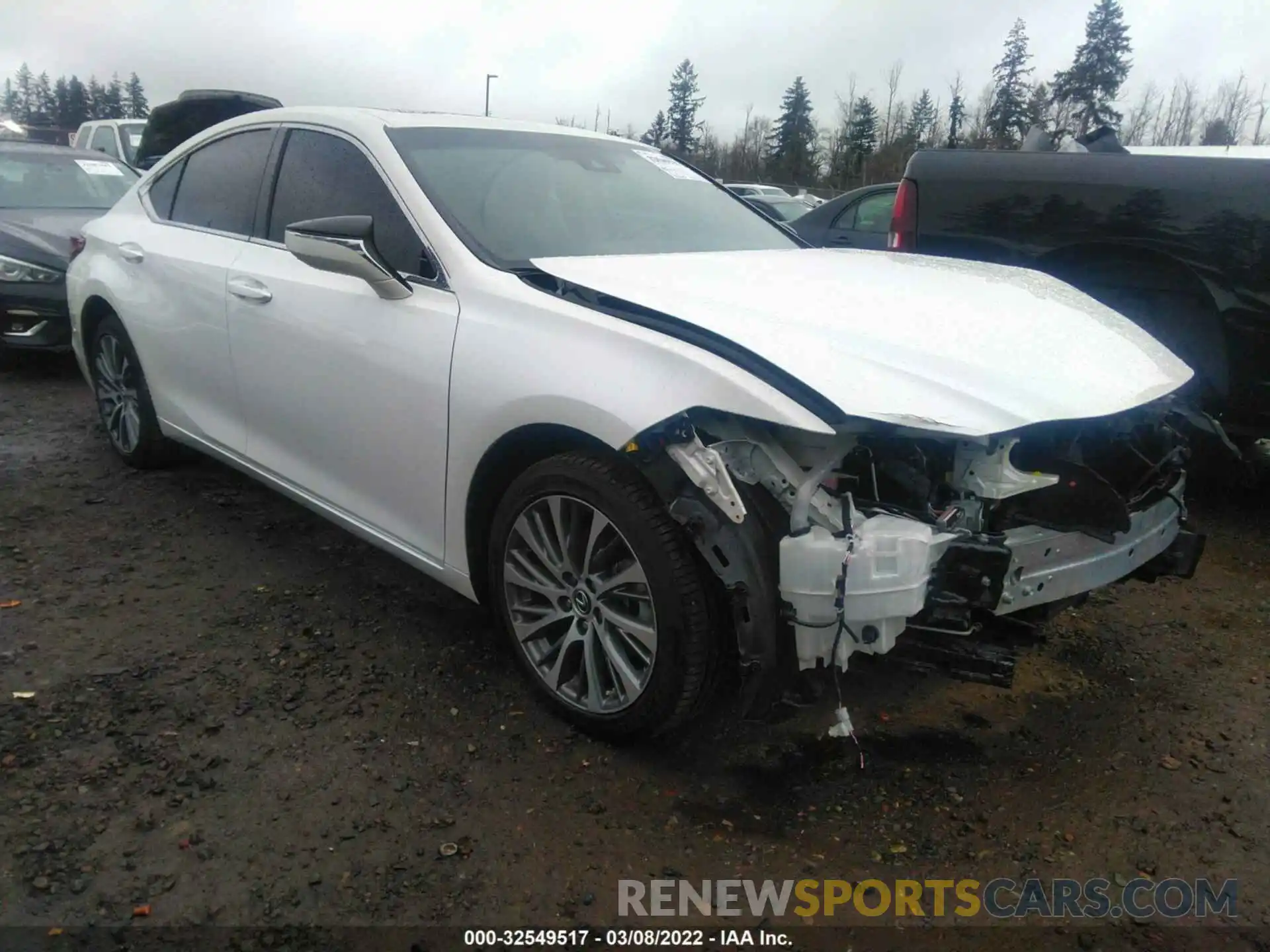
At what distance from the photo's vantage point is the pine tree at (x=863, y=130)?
5734 centimetres

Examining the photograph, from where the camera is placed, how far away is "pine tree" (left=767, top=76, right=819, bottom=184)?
200 feet

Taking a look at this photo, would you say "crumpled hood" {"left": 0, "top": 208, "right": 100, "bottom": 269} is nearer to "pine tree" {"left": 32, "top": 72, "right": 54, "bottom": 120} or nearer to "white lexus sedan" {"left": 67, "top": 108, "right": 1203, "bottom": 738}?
"white lexus sedan" {"left": 67, "top": 108, "right": 1203, "bottom": 738}

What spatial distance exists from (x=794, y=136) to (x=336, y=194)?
64.0m

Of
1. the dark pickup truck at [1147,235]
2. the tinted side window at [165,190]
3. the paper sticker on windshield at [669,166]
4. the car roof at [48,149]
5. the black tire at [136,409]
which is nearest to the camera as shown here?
the paper sticker on windshield at [669,166]

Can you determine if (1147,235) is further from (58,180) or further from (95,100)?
(95,100)

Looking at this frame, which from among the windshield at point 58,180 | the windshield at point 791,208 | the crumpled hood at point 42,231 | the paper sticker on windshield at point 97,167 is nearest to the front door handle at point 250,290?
the crumpled hood at point 42,231

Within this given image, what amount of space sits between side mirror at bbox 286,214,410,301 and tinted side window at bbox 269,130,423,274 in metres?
0.10

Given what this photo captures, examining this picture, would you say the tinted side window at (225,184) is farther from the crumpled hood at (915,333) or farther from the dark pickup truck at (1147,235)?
the dark pickup truck at (1147,235)

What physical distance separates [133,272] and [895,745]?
3.74 m

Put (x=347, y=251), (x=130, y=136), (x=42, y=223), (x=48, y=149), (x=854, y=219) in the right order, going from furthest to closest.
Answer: (x=130, y=136), (x=48, y=149), (x=854, y=219), (x=42, y=223), (x=347, y=251)

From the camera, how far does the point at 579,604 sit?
2.67 meters

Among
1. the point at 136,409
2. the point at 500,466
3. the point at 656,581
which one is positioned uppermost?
the point at 500,466

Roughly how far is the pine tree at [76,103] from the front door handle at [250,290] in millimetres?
94828

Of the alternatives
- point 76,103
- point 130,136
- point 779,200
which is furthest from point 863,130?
point 76,103
